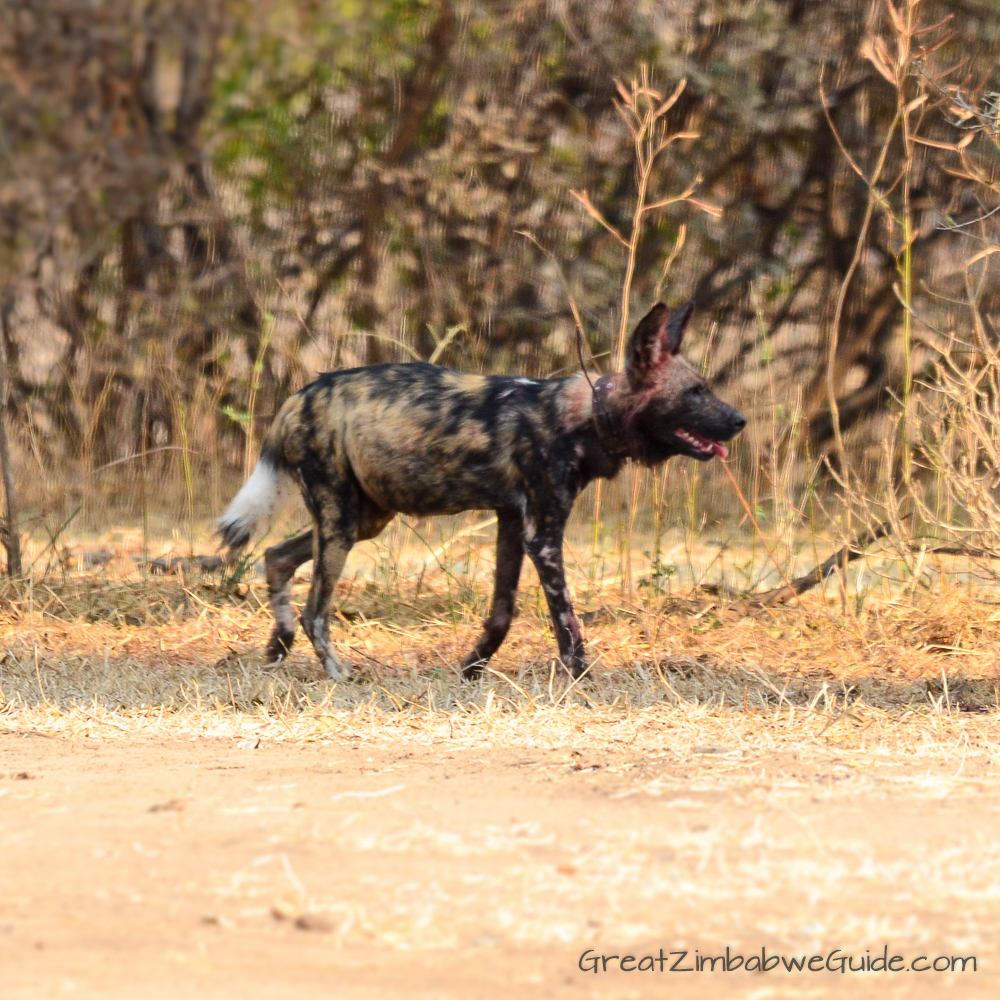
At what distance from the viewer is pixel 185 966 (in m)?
2.33

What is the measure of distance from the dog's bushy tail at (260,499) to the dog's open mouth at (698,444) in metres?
1.39

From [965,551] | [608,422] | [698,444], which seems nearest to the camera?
[608,422]

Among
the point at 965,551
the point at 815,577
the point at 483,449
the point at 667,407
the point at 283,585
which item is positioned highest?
the point at 667,407

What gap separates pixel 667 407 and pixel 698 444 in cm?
18

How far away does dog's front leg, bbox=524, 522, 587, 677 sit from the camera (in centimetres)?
486

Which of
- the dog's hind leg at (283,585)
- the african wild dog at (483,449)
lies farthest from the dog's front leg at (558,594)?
the dog's hind leg at (283,585)

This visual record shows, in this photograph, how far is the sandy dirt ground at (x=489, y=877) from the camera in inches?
90.5

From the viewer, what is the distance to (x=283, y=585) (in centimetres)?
534

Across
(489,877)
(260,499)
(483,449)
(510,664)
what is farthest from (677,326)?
(489,877)

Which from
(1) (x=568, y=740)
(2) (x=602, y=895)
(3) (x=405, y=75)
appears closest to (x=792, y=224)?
(3) (x=405, y=75)

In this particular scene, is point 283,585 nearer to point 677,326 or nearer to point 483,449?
point 483,449

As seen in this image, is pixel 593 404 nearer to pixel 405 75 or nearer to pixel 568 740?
pixel 568 740

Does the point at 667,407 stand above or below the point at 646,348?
below

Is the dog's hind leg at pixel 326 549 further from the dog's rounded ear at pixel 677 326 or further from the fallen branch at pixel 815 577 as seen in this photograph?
the fallen branch at pixel 815 577
